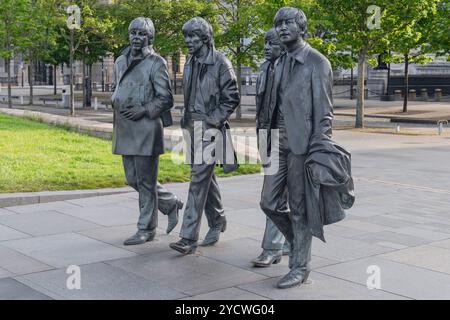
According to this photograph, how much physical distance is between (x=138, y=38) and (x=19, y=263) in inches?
105

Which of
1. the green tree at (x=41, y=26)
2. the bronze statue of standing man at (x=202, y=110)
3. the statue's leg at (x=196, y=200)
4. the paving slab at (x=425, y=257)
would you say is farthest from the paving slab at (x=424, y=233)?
the green tree at (x=41, y=26)

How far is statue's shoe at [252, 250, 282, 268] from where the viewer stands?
6996 millimetres

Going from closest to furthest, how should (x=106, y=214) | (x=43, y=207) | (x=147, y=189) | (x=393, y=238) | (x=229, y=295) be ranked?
(x=229, y=295) → (x=147, y=189) → (x=393, y=238) → (x=106, y=214) → (x=43, y=207)

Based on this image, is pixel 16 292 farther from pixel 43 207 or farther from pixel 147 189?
pixel 43 207

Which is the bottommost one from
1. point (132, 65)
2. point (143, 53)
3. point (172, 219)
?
point (172, 219)

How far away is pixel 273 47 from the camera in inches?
285

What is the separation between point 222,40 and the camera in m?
30.7

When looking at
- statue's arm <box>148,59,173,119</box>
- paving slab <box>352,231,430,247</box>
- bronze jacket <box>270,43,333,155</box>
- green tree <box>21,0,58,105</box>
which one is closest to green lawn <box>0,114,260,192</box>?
statue's arm <box>148,59,173,119</box>

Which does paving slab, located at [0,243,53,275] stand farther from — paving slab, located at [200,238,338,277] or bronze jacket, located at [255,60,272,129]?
bronze jacket, located at [255,60,272,129]

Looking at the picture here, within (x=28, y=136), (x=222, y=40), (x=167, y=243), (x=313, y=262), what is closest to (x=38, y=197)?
(x=167, y=243)

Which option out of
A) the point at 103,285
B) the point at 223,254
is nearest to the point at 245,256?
the point at 223,254

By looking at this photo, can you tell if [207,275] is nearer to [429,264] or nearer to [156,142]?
[156,142]

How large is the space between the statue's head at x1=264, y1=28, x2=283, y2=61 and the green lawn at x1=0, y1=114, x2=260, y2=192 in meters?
5.21

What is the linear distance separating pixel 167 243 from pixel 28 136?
1065 cm
